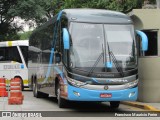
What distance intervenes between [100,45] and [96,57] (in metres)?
0.47

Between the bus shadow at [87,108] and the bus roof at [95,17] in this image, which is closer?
the bus roof at [95,17]

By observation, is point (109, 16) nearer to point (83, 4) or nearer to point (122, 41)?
point (122, 41)

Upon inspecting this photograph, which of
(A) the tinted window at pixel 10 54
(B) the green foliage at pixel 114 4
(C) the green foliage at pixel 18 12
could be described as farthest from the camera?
(C) the green foliage at pixel 18 12

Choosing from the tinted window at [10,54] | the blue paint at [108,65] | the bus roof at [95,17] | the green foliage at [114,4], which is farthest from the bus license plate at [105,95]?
the tinted window at [10,54]

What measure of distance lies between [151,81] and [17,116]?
6707mm

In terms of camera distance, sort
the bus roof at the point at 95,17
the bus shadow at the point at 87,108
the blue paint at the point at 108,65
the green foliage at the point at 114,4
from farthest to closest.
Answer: the green foliage at the point at 114,4 → the bus shadow at the point at 87,108 → the bus roof at the point at 95,17 → the blue paint at the point at 108,65

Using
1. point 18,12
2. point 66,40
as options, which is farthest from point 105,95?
point 18,12

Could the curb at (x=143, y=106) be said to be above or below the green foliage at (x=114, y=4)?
below

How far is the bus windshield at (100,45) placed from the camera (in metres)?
15.5

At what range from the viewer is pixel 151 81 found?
19109 millimetres

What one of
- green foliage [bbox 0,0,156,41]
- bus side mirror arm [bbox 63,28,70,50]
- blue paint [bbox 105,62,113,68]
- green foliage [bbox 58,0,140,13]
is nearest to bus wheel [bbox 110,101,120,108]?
blue paint [bbox 105,62,113,68]

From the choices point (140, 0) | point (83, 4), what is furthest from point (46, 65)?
point (83, 4)

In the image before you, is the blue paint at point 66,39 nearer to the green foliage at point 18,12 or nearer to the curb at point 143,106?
the curb at point 143,106

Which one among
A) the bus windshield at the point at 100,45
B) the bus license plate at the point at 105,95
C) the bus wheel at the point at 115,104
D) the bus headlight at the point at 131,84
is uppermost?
the bus windshield at the point at 100,45
